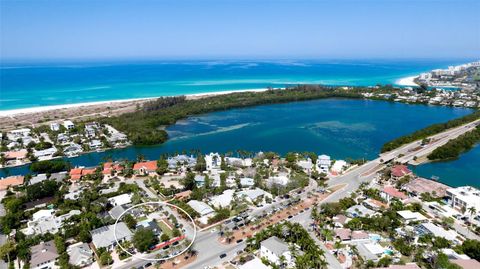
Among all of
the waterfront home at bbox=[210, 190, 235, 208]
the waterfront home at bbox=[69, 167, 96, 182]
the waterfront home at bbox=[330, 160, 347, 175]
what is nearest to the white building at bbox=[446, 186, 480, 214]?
the waterfront home at bbox=[330, 160, 347, 175]

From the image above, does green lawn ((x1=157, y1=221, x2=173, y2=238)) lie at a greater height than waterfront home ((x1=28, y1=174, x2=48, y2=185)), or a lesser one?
lesser

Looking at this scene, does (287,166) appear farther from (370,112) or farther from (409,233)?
(370,112)

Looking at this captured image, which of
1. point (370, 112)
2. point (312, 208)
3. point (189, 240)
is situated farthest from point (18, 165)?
point (370, 112)

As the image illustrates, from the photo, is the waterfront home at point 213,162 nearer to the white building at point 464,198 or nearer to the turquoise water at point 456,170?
the turquoise water at point 456,170

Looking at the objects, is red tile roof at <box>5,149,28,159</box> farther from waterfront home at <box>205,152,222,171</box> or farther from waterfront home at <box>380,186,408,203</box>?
waterfront home at <box>380,186,408,203</box>

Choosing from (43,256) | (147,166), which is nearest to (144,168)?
(147,166)

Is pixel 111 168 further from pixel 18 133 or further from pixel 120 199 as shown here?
pixel 18 133

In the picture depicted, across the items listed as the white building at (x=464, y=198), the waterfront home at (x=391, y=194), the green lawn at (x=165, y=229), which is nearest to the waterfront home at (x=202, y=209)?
the green lawn at (x=165, y=229)
